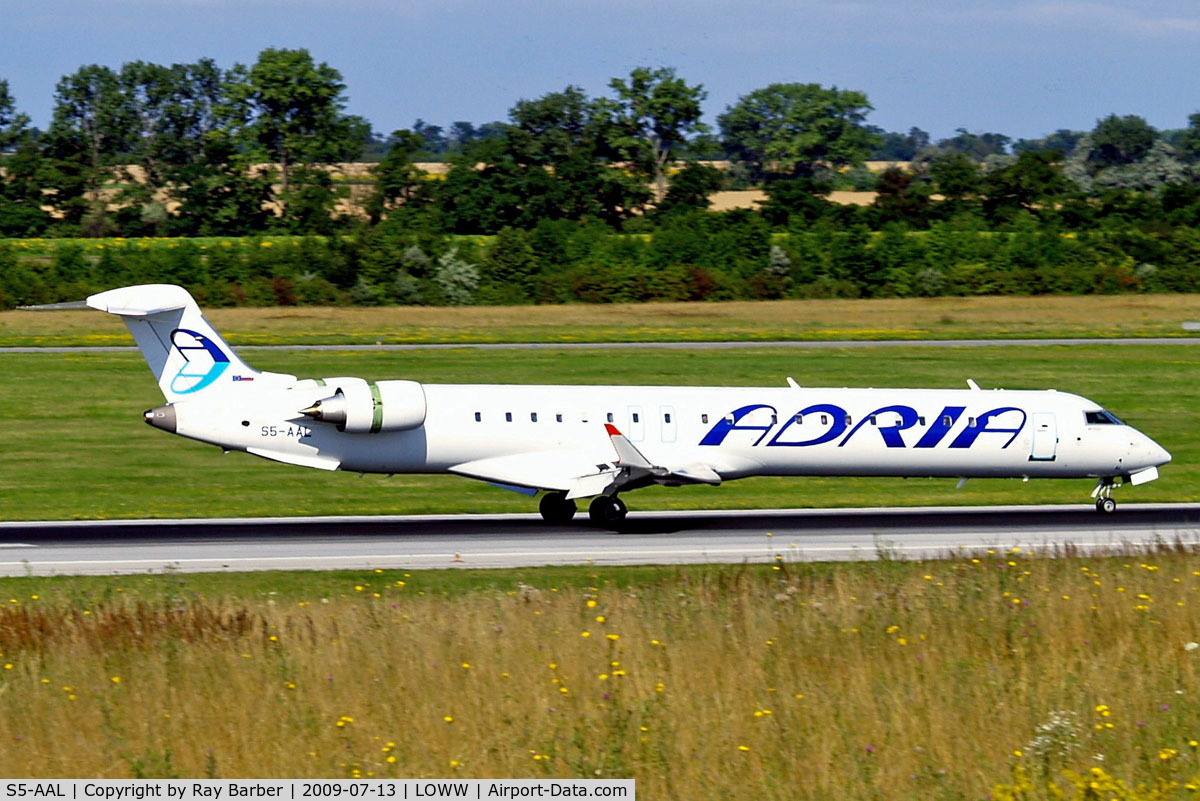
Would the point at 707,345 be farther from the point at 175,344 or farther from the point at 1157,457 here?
the point at 175,344

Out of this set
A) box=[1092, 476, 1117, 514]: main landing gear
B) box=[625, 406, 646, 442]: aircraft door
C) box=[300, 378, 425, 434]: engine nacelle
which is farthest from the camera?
box=[1092, 476, 1117, 514]: main landing gear

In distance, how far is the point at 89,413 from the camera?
4616 centimetres

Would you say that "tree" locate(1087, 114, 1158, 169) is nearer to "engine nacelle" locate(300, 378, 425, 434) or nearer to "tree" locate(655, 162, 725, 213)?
"tree" locate(655, 162, 725, 213)

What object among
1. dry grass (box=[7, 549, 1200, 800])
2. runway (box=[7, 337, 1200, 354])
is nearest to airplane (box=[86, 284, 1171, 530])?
dry grass (box=[7, 549, 1200, 800])

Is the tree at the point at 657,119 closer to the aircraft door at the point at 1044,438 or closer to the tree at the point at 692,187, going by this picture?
the tree at the point at 692,187

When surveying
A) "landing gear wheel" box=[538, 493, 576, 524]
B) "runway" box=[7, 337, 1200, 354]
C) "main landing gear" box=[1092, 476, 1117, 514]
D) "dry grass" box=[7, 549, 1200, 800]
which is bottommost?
"dry grass" box=[7, 549, 1200, 800]

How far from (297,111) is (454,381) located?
7728 centimetres

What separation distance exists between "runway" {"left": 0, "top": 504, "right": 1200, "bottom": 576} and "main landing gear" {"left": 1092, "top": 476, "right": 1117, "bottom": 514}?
0.25 m

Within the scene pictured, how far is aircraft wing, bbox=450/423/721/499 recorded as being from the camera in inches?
1126

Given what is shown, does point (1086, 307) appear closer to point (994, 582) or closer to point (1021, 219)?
point (1021, 219)

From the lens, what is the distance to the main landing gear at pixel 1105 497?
32.2 m

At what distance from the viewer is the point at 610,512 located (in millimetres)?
29609

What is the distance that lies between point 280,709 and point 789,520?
18409mm

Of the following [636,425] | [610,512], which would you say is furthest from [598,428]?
[610,512]
